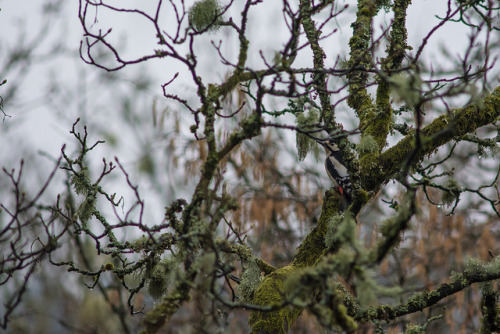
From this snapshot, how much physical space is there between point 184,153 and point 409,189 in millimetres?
4310

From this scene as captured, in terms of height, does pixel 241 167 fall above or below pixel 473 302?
above

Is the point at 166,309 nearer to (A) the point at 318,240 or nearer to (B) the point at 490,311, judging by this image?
(A) the point at 318,240

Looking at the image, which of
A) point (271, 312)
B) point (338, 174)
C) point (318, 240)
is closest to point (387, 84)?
point (338, 174)

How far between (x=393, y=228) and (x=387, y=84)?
1550mm

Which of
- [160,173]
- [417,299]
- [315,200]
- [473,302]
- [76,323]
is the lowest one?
[417,299]

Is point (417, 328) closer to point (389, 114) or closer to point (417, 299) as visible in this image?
point (417, 299)

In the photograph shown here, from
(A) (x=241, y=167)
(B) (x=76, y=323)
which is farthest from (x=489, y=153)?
(B) (x=76, y=323)

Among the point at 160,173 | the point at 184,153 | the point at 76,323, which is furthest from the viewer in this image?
the point at 160,173

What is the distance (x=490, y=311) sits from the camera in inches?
97.3

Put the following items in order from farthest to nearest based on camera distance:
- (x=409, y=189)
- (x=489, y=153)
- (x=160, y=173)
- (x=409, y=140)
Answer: (x=160, y=173)
(x=489, y=153)
(x=409, y=140)
(x=409, y=189)

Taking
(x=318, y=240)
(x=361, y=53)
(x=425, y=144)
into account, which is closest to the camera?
(x=425, y=144)

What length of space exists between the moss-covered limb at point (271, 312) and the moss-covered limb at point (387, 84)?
0.93 m

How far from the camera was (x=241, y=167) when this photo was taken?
560 cm

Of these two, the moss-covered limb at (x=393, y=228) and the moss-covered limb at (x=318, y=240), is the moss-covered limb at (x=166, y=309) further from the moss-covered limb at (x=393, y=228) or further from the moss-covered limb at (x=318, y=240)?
the moss-covered limb at (x=318, y=240)
